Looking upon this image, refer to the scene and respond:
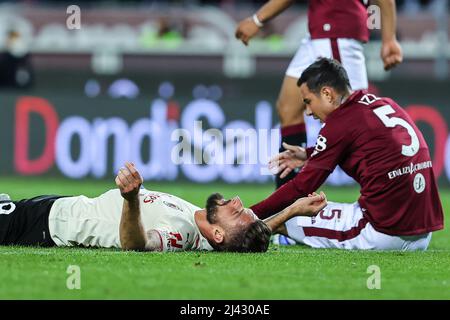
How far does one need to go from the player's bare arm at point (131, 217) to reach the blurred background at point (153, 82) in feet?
20.2

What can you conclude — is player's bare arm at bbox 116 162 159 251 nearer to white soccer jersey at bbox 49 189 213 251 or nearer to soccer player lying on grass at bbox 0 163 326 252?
soccer player lying on grass at bbox 0 163 326 252

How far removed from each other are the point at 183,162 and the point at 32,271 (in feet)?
31.8

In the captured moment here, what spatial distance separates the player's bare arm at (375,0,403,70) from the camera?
8.72 m

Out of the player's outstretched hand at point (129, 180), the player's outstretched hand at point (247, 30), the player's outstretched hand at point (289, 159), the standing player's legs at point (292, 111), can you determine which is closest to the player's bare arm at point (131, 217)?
the player's outstretched hand at point (129, 180)

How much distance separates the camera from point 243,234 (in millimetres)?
7125

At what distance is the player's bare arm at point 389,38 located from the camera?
8.72 m

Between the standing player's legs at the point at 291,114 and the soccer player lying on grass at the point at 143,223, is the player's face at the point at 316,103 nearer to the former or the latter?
the soccer player lying on grass at the point at 143,223

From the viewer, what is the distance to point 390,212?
7.63 m

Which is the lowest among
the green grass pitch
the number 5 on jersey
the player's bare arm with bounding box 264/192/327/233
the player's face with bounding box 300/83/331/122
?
the green grass pitch

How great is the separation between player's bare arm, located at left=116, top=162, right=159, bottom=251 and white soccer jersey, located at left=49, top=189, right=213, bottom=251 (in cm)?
13

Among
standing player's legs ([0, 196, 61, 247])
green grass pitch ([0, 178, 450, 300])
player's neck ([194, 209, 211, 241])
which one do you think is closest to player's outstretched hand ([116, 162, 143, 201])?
green grass pitch ([0, 178, 450, 300])
